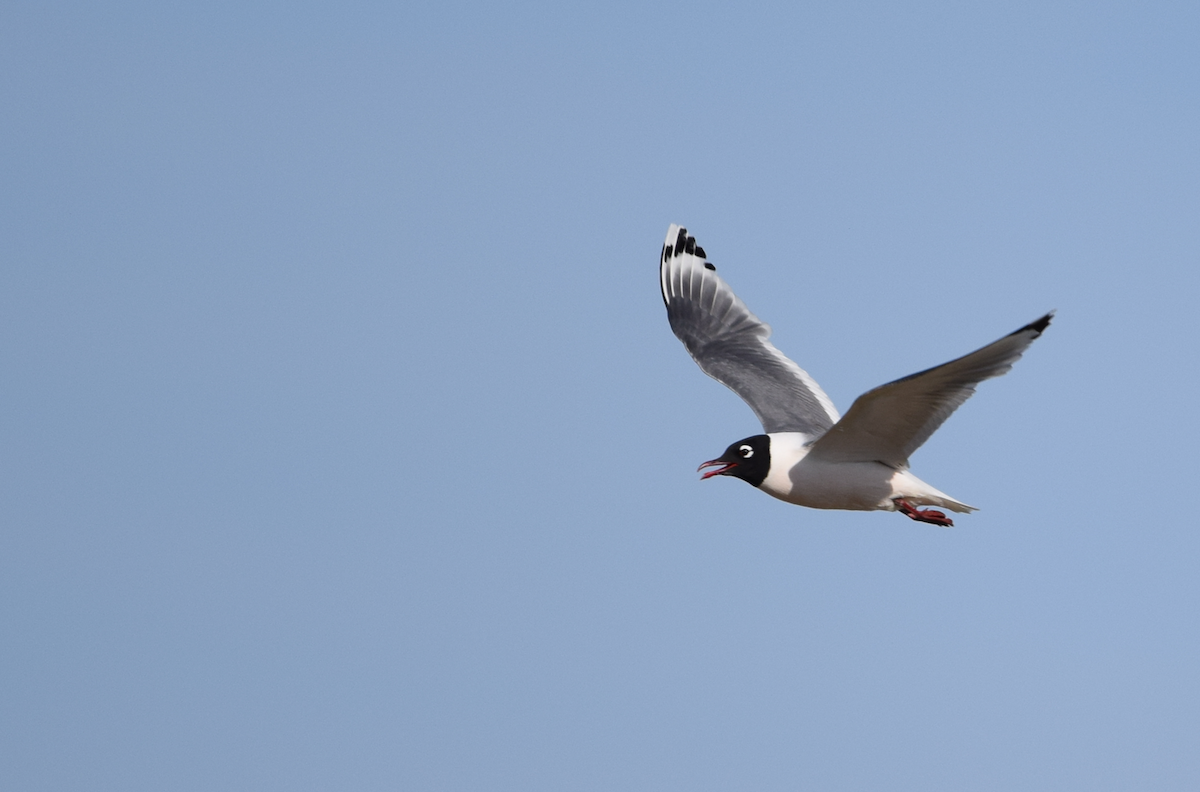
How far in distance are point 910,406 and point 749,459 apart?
1689 mm

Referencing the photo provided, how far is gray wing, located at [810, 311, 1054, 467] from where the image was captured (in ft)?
29.5

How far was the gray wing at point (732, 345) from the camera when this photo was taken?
40.5ft

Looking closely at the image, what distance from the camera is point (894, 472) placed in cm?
1035

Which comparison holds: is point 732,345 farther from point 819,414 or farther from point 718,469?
point 718,469

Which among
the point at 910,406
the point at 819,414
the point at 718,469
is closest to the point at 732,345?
the point at 819,414

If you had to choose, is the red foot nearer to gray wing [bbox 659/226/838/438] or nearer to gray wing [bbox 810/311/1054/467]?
gray wing [bbox 810/311/1054/467]

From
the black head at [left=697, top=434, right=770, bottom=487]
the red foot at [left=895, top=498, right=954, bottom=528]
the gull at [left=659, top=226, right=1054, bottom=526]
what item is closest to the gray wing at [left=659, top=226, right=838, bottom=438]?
the gull at [left=659, top=226, right=1054, bottom=526]

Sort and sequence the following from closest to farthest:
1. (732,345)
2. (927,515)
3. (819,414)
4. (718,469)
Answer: (927,515) → (718,469) → (819,414) → (732,345)

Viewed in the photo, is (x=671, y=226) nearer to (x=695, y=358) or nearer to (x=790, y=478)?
(x=695, y=358)

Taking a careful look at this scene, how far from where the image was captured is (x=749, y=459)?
10961 millimetres

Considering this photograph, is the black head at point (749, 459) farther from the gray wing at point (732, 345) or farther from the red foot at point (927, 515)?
the red foot at point (927, 515)

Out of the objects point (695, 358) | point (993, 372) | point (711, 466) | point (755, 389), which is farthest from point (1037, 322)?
point (695, 358)

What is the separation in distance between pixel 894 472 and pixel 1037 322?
193 centimetres

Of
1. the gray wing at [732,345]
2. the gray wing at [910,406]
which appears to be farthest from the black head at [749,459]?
the gray wing at [732,345]
